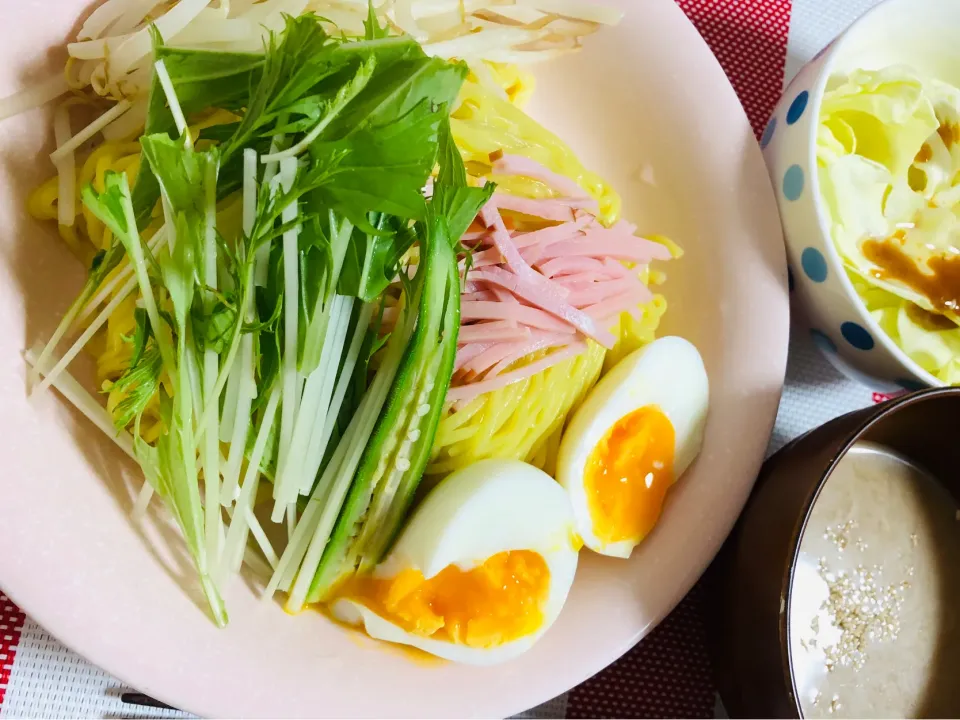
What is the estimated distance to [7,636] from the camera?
1021 mm

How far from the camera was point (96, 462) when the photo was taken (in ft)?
3.10

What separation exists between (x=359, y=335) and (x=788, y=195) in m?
0.72

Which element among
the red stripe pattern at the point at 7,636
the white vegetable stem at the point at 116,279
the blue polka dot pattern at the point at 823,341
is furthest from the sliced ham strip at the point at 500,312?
the red stripe pattern at the point at 7,636

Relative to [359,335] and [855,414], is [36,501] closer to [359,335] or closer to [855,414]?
[359,335]

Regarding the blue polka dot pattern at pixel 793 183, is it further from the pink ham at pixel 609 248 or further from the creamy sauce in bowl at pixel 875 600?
the creamy sauce in bowl at pixel 875 600

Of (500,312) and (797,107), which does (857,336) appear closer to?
(797,107)

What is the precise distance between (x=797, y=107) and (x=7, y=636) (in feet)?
4.61

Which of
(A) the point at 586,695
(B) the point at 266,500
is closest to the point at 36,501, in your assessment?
(B) the point at 266,500

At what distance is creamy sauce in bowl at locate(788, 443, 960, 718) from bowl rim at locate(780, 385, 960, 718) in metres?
0.16

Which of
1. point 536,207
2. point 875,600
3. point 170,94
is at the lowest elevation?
point 875,600

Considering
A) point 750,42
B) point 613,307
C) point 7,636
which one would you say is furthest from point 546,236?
point 7,636

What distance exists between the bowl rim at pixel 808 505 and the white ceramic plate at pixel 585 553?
0.17 meters

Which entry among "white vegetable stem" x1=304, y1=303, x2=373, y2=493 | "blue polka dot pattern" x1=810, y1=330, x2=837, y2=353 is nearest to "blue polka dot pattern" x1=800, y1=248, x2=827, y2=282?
"blue polka dot pattern" x1=810, y1=330, x2=837, y2=353

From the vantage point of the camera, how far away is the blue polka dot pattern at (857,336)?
1.11m
